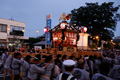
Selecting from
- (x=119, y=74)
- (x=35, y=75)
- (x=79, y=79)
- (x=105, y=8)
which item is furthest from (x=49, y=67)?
(x=105, y=8)

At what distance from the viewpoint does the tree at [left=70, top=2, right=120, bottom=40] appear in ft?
104

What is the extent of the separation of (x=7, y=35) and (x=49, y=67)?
2988 cm

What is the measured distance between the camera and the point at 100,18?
31.8 meters

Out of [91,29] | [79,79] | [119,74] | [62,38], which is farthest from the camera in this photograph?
[91,29]

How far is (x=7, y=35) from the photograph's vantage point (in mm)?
30781

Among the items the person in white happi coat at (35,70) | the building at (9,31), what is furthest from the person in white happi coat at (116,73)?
the building at (9,31)

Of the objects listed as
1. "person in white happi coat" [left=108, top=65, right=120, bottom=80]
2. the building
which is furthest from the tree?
"person in white happi coat" [left=108, top=65, right=120, bottom=80]

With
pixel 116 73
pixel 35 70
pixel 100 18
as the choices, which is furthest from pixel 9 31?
pixel 116 73

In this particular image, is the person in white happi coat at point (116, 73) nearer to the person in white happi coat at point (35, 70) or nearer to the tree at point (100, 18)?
the person in white happi coat at point (35, 70)

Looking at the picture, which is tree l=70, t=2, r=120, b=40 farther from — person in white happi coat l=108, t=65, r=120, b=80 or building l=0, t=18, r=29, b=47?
person in white happi coat l=108, t=65, r=120, b=80

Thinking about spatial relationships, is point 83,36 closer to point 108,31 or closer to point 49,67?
point 108,31

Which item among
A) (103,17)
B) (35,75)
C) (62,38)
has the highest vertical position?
(103,17)

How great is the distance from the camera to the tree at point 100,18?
104 feet

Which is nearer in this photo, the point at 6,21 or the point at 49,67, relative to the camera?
the point at 49,67
